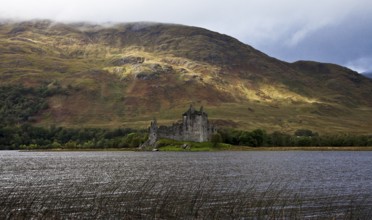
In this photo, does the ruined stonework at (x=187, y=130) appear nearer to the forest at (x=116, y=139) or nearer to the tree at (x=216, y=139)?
the forest at (x=116, y=139)

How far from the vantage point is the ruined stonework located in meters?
142

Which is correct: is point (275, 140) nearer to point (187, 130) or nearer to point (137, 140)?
point (187, 130)

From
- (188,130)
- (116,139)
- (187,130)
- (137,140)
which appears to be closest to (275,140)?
(188,130)

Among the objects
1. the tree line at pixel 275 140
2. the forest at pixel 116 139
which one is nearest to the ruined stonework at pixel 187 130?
the forest at pixel 116 139

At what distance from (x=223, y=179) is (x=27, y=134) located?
138823 mm

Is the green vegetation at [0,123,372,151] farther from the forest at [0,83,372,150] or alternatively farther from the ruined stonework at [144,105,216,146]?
the ruined stonework at [144,105,216,146]

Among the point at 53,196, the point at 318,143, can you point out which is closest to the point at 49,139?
the point at 318,143

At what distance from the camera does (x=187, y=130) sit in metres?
143

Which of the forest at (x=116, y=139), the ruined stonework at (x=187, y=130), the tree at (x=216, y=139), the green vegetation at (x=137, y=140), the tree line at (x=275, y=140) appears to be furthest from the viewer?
the forest at (x=116, y=139)

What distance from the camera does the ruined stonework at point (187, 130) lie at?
14238 cm

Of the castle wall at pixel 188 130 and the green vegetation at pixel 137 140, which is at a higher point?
the castle wall at pixel 188 130

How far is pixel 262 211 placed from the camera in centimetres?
3256

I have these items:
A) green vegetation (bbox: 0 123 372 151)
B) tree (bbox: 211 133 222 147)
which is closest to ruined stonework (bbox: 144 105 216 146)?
green vegetation (bbox: 0 123 372 151)

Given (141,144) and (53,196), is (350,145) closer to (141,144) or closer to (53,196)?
(141,144)
